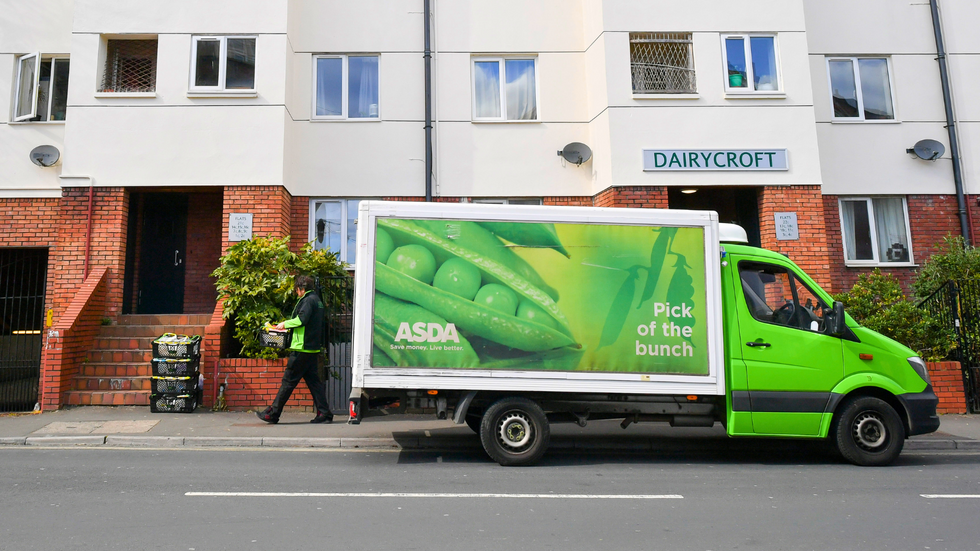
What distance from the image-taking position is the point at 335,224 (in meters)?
12.6

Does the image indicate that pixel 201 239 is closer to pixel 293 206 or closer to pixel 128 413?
pixel 293 206

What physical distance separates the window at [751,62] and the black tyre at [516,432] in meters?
8.20

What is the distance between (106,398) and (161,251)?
3781 millimetres

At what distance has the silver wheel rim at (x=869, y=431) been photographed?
7.04 metres

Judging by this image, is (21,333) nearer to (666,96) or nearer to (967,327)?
(666,96)

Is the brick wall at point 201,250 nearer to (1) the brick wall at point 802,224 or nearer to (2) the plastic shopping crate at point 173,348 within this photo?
(2) the plastic shopping crate at point 173,348

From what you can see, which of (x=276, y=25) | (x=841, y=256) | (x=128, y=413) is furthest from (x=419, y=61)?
(x=841, y=256)

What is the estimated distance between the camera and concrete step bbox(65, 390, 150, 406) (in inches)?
388

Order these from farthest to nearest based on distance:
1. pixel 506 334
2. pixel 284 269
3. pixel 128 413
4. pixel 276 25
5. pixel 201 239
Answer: pixel 201 239
pixel 276 25
pixel 284 269
pixel 128 413
pixel 506 334

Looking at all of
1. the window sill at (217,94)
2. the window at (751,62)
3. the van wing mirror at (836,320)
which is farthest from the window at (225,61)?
the van wing mirror at (836,320)

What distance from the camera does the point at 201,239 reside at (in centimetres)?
1291

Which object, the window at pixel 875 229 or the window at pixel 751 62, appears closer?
the window at pixel 751 62

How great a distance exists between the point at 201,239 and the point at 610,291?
930 centimetres

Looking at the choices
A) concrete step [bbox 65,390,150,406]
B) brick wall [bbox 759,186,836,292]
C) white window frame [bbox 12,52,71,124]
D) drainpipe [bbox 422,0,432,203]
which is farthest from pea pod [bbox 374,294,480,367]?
white window frame [bbox 12,52,71,124]
